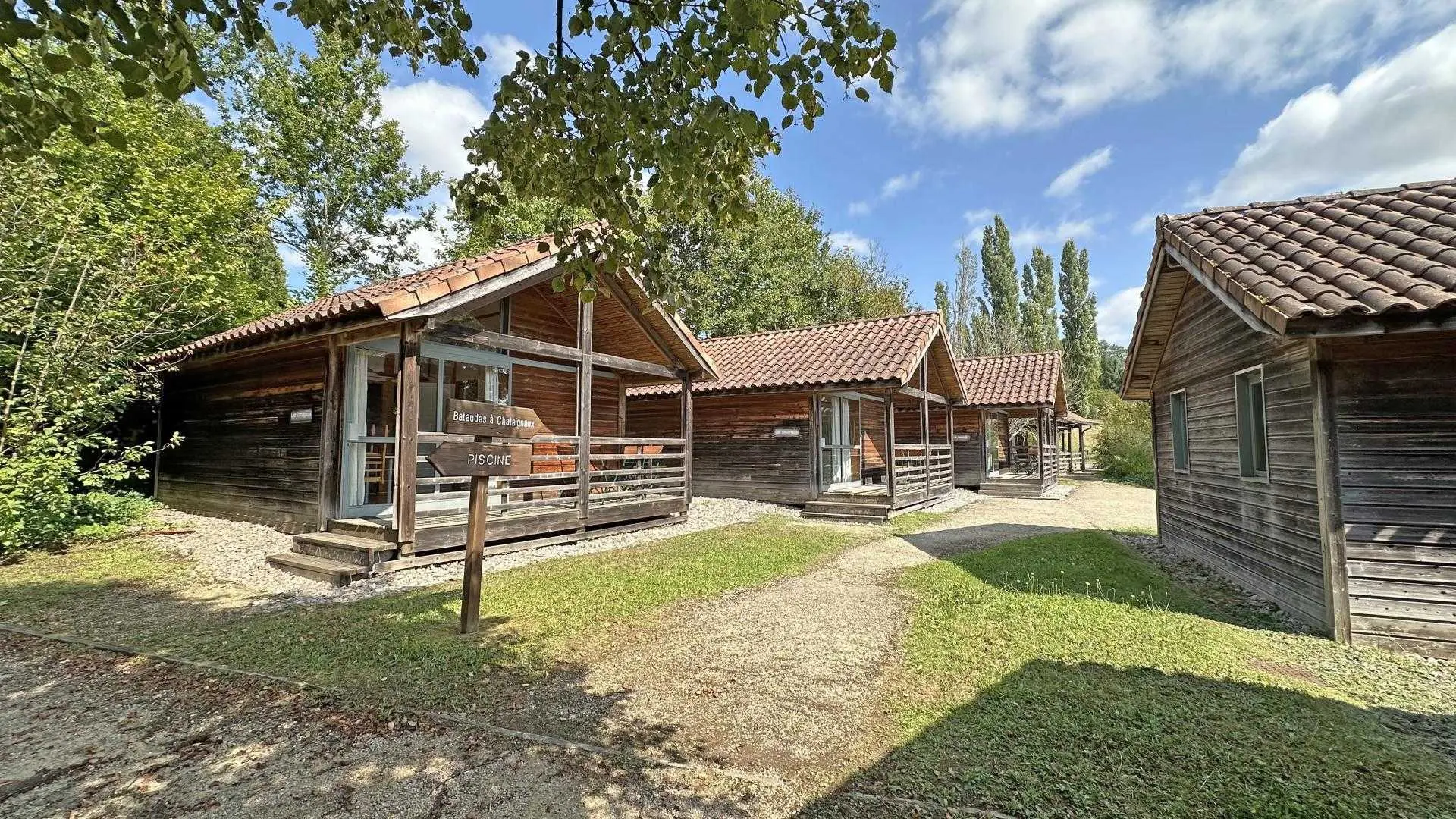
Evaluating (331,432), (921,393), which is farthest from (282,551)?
(921,393)

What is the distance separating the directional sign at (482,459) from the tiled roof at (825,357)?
7.90 metres

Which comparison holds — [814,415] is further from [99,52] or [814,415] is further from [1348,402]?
[99,52]

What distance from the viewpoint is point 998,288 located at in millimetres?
41844

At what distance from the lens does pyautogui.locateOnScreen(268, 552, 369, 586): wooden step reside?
698 centimetres

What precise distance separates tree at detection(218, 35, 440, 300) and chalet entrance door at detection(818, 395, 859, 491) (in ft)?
63.1

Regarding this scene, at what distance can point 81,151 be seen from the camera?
445 inches

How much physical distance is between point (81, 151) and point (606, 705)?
14866 mm

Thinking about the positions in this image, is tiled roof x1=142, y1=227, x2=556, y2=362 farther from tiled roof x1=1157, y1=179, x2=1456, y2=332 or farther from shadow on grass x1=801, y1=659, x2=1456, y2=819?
tiled roof x1=1157, y1=179, x2=1456, y2=332

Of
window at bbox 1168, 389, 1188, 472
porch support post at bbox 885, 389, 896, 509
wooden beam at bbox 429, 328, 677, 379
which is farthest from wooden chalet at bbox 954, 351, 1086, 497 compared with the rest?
wooden beam at bbox 429, 328, 677, 379

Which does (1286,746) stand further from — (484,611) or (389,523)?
(389,523)

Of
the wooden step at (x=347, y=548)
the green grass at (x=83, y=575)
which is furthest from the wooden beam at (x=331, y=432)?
the green grass at (x=83, y=575)

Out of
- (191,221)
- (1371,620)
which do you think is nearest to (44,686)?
(1371,620)

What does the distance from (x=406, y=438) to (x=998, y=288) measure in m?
41.8

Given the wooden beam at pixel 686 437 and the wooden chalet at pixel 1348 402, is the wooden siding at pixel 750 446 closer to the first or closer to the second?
the wooden beam at pixel 686 437
